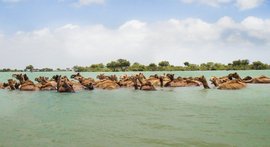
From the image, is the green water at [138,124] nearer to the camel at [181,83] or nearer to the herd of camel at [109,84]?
the herd of camel at [109,84]

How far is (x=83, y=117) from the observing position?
61.4 ft

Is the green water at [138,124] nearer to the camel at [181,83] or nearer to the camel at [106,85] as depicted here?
the camel at [106,85]

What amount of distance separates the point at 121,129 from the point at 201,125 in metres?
3.03

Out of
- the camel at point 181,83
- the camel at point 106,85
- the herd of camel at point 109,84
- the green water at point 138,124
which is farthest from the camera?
the camel at point 181,83

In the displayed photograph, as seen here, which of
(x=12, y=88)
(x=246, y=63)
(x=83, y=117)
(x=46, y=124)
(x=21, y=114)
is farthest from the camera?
(x=246, y=63)

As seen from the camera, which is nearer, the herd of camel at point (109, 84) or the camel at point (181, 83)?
the herd of camel at point (109, 84)

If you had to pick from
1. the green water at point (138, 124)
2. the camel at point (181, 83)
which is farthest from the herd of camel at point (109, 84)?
the green water at point (138, 124)

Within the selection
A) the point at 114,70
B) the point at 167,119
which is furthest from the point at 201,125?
the point at 114,70

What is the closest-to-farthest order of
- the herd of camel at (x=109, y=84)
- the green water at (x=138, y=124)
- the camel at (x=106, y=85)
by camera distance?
the green water at (x=138, y=124), the herd of camel at (x=109, y=84), the camel at (x=106, y=85)

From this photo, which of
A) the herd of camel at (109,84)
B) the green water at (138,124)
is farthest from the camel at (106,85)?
the green water at (138,124)

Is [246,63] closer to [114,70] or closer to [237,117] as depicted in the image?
[114,70]

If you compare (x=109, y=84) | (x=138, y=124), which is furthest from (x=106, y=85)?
(x=138, y=124)

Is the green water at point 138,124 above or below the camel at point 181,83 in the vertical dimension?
below

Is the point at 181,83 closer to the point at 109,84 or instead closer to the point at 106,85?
the point at 109,84
